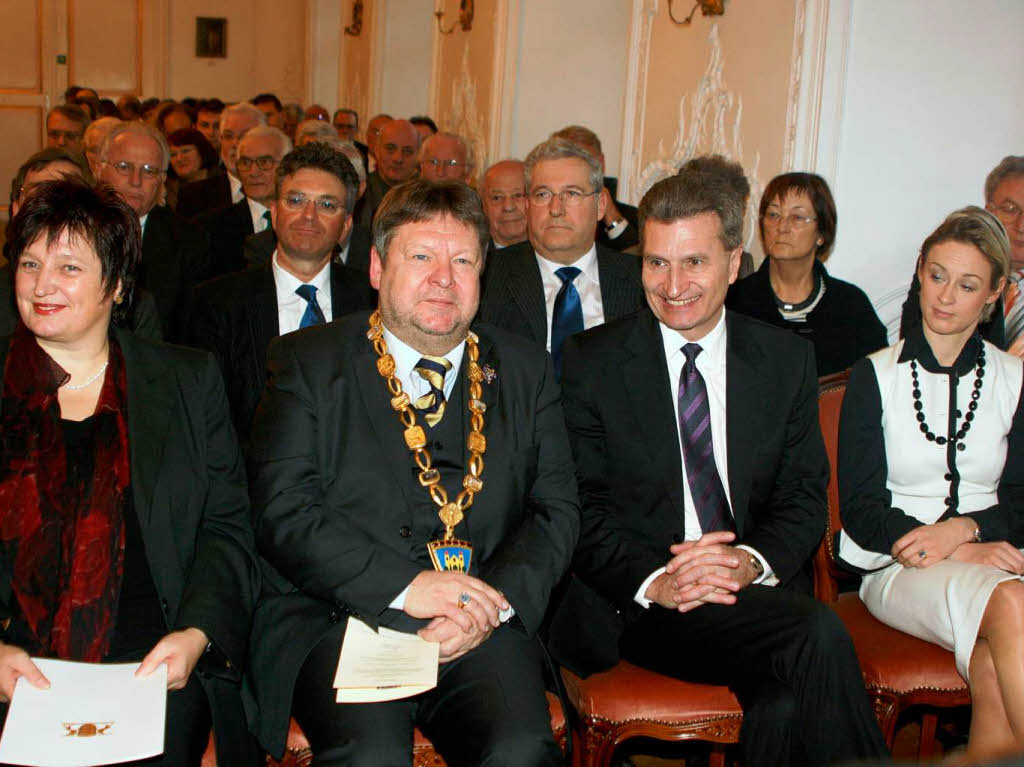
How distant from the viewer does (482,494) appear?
245 centimetres

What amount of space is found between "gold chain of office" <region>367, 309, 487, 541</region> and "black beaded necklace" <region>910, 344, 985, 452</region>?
48.6 inches

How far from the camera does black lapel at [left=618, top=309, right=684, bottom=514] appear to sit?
8.73 feet

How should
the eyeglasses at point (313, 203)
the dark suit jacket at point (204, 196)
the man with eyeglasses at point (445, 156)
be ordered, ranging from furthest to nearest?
the dark suit jacket at point (204, 196)
the man with eyeglasses at point (445, 156)
the eyeglasses at point (313, 203)

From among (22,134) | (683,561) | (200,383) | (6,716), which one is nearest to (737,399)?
(683,561)

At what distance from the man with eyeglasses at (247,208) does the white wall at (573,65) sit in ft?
6.77

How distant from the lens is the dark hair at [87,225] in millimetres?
2238

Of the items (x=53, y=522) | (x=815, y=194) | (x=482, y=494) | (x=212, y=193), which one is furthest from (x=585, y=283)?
(x=212, y=193)

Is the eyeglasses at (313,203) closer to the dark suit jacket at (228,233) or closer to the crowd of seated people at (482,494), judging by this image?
the crowd of seated people at (482,494)

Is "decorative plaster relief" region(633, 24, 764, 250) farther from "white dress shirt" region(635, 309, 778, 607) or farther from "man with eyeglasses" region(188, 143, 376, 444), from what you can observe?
"white dress shirt" region(635, 309, 778, 607)

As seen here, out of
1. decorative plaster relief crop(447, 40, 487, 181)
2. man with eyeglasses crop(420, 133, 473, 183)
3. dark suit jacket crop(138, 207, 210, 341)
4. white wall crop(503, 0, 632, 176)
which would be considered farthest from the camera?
decorative plaster relief crop(447, 40, 487, 181)

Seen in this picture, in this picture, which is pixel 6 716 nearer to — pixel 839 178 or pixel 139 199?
pixel 139 199

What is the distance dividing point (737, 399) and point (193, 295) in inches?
71.3

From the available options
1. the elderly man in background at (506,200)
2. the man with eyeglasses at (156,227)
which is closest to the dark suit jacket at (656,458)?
the man with eyeglasses at (156,227)

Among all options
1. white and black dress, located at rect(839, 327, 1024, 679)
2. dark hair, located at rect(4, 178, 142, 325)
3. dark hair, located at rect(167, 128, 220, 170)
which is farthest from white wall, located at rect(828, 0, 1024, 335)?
dark hair, located at rect(167, 128, 220, 170)
